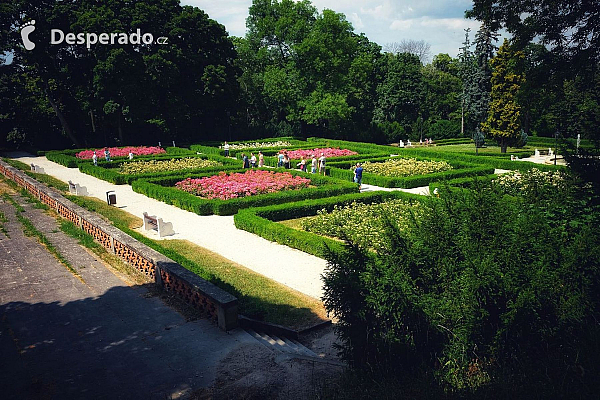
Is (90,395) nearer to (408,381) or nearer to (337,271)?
(337,271)

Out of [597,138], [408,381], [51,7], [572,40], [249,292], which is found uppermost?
[51,7]

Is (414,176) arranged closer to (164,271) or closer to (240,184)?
(240,184)

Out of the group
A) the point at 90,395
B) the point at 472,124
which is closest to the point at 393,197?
the point at 90,395

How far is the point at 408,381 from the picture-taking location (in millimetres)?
5055

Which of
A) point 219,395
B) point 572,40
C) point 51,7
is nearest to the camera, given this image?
point 219,395

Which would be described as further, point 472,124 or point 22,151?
point 472,124

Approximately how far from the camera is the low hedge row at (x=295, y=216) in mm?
13422

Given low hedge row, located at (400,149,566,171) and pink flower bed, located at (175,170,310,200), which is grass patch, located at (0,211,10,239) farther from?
low hedge row, located at (400,149,566,171)

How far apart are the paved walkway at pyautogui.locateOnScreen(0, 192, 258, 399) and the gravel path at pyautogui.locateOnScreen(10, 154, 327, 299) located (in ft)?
11.7

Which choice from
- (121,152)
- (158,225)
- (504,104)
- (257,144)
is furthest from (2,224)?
(504,104)

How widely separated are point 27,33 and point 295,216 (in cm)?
3046

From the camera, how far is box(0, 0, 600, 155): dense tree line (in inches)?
1490

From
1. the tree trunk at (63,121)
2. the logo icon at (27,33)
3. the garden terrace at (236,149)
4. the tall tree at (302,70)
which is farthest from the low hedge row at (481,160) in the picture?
the logo icon at (27,33)

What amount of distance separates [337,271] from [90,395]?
10.8 ft
